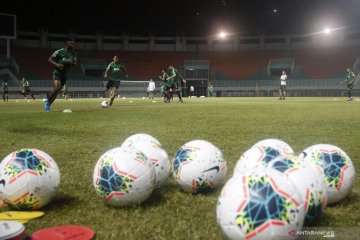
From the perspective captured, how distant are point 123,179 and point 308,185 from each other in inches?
59.2

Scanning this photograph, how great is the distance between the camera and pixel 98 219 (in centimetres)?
298

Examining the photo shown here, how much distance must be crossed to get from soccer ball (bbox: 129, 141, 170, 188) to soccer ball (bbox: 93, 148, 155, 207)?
1.43 feet

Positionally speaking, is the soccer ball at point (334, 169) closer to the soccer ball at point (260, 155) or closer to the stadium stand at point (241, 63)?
the soccer ball at point (260, 155)

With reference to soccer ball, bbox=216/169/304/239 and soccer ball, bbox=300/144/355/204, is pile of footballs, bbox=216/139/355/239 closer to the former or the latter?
soccer ball, bbox=216/169/304/239

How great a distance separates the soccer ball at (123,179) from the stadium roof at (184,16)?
47083 mm

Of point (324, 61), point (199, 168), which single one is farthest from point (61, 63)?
point (324, 61)

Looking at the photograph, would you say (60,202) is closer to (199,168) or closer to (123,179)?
(123,179)

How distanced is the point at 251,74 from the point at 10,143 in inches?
2146

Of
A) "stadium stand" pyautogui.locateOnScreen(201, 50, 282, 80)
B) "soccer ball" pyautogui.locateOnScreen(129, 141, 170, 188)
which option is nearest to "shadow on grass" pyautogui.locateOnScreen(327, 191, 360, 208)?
"soccer ball" pyautogui.locateOnScreen(129, 141, 170, 188)

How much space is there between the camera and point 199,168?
369cm

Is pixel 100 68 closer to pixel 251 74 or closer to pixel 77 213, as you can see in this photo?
pixel 251 74

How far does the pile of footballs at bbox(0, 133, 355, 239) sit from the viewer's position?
7.36 feet

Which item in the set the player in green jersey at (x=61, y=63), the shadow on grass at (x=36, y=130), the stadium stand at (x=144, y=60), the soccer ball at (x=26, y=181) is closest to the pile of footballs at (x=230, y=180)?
the soccer ball at (x=26, y=181)

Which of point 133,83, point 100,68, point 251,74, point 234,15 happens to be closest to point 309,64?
point 251,74
